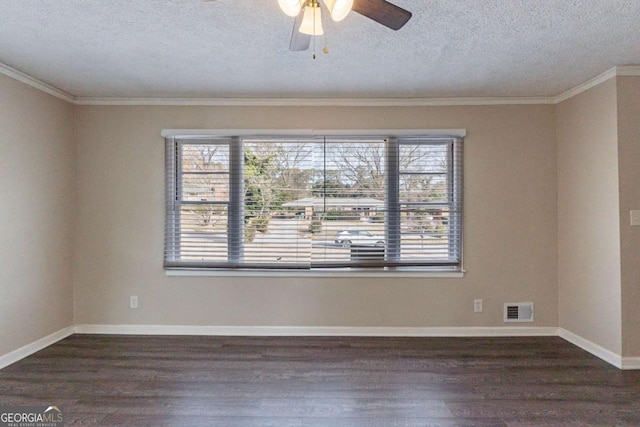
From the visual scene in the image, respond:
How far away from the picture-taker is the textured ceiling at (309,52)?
7.14ft

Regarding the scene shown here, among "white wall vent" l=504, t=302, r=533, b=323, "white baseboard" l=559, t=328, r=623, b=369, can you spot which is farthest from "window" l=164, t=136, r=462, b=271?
"white baseboard" l=559, t=328, r=623, b=369

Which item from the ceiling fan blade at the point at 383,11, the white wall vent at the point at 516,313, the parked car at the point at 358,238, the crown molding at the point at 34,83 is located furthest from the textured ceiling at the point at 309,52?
the white wall vent at the point at 516,313

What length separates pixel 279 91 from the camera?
3.59 m

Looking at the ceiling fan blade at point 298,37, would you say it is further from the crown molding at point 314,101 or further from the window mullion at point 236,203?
the window mullion at point 236,203

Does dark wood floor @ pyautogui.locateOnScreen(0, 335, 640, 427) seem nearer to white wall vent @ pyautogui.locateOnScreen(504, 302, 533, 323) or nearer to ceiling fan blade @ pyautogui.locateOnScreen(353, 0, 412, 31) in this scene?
white wall vent @ pyautogui.locateOnScreen(504, 302, 533, 323)

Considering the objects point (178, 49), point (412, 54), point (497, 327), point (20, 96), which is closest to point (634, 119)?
point (412, 54)

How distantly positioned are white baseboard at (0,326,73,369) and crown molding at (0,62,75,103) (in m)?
2.30

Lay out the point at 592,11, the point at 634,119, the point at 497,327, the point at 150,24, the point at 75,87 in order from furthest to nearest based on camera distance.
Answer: the point at 497,327 → the point at 75,87 → the point at 634,119 → the point at 150,24 → the point at 592,11

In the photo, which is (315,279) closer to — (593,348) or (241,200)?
(241,200)

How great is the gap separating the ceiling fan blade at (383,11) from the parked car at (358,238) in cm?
232

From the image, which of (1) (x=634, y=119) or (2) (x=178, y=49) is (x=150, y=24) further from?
(1) (x=634, y=119)

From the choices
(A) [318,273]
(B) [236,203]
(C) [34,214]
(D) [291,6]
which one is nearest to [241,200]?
(B) [236,203]

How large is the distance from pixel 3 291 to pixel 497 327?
4.48 meters

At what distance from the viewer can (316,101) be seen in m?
3.79
